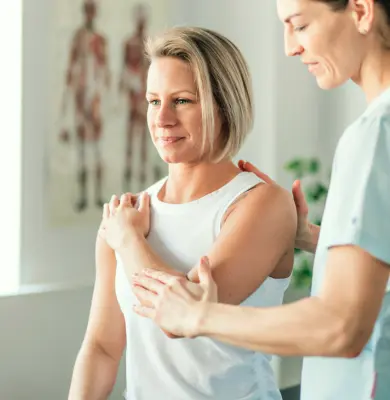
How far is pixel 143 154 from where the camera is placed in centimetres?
346

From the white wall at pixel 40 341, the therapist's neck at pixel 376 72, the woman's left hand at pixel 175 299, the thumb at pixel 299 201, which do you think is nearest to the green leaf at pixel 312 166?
the white wall at pixel 40 341

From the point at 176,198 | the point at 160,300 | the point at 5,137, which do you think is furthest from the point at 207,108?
the point at 5,137

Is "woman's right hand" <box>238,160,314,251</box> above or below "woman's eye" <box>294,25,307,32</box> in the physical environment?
below

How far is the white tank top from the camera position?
1.58 m

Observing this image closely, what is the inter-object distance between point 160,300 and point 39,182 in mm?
1914

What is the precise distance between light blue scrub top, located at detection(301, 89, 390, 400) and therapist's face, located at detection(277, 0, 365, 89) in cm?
8

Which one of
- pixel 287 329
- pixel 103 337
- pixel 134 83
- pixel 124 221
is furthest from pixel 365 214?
pixel 134 83

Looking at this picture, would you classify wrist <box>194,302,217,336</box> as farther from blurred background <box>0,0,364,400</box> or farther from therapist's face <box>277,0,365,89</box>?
blurred background <box>0,0,364,400</box>

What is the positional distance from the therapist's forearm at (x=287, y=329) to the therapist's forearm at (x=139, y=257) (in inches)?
14.3

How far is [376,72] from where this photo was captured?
117 cm

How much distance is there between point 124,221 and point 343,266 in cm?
68

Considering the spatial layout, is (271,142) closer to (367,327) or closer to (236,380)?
(236,380)

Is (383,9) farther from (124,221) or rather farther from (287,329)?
(124,221)

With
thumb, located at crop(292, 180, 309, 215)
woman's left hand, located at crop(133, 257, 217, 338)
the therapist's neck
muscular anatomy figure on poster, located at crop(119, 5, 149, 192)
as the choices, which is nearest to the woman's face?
thumb, located at crop(292, 180, 309, 215)
